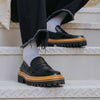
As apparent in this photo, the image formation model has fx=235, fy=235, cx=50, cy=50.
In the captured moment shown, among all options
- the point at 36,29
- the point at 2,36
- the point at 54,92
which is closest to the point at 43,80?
the point at 54,92

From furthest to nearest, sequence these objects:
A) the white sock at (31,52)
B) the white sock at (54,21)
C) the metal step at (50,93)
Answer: the white sock at (54,21) → the white sock at (31,52) → the metal step at (50,93)

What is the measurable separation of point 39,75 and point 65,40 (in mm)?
242

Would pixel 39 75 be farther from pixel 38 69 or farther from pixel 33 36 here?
pixel 33 36

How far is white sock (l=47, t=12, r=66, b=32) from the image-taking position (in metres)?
1.01

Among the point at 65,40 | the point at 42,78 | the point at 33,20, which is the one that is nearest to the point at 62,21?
the point at 65,40

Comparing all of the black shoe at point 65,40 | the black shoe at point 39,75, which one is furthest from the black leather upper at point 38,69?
the black shoe at point 65,40

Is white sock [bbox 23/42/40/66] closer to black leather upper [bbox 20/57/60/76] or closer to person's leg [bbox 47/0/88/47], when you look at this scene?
black leather upper [bbox 20/57/60/76]

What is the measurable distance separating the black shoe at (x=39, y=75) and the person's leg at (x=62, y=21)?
0.18 m

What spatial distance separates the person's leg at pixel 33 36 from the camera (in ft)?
2.56

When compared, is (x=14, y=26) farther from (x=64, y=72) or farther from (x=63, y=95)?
(x=63, y=95)

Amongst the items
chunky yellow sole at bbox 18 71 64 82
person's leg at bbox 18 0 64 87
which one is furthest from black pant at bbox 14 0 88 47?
chunky yellow sole at bbox 18 71 64 82

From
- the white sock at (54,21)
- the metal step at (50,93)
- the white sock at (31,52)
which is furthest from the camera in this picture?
the white sock at (54,21)

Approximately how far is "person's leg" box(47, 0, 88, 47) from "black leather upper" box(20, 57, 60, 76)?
0.17 metres

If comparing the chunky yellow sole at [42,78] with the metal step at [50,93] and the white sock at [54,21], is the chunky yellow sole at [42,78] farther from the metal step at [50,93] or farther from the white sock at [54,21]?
the white sock at [54,21]
